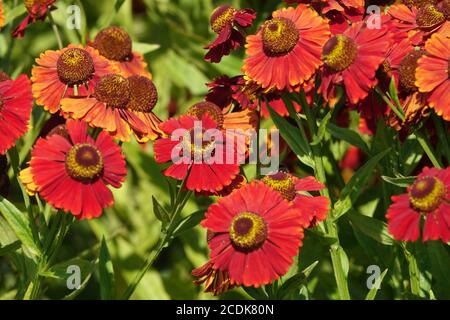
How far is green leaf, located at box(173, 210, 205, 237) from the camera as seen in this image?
1.77 meters

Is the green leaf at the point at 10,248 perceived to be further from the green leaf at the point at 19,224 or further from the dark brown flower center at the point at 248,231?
the dark brown flower center at the point at 248,231

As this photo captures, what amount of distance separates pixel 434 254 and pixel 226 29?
22.9 inches

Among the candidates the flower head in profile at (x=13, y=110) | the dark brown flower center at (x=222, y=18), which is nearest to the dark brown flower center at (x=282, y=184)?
the dark brown flower center at (x=222, y=18)

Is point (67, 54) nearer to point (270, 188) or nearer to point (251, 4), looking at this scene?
point (270, 188)

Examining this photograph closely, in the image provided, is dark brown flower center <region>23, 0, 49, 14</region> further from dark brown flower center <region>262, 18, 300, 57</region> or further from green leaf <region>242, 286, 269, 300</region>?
green leaf <region>242, 286, 269, 300</region>

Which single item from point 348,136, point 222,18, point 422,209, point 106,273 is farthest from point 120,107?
point 422,209

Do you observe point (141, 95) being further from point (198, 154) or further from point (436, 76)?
point (436, 76)

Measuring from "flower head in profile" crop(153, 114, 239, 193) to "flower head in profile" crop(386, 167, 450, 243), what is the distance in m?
0.29

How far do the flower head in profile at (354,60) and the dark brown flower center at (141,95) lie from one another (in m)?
0.33

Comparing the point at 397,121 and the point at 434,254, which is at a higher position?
the point at 397,121

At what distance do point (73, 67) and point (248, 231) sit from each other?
0.50 m

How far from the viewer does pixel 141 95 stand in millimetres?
1717

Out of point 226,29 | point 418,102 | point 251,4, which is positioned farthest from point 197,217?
point 251,4

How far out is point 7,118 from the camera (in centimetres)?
159
